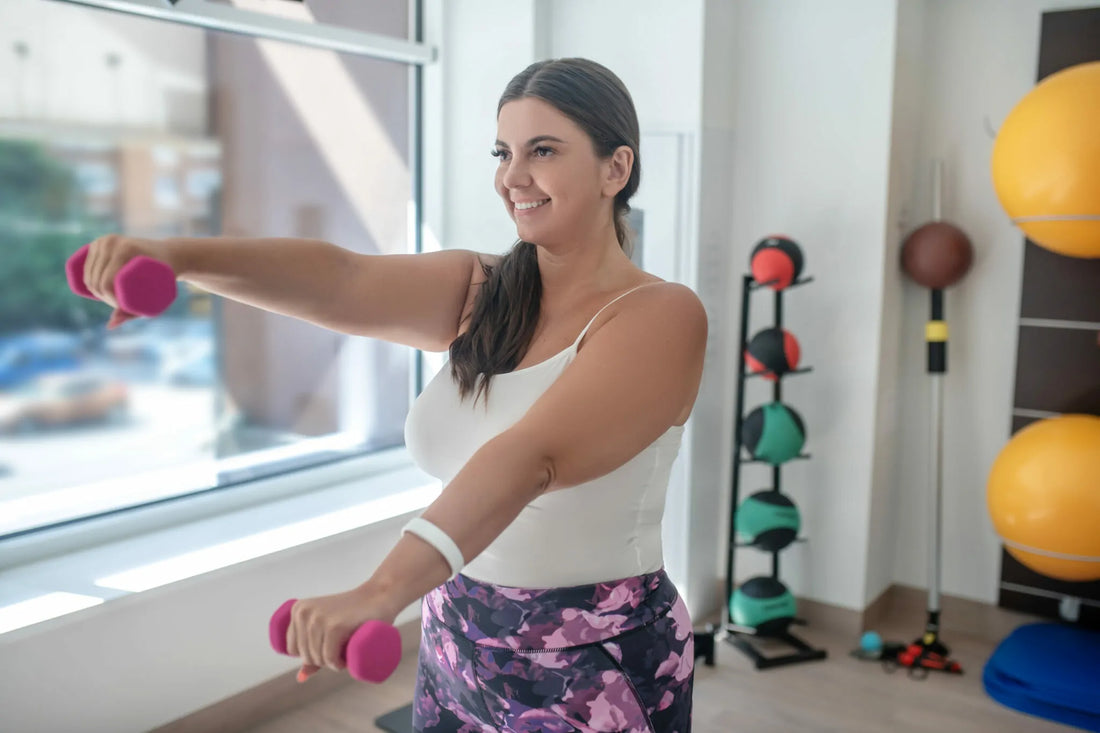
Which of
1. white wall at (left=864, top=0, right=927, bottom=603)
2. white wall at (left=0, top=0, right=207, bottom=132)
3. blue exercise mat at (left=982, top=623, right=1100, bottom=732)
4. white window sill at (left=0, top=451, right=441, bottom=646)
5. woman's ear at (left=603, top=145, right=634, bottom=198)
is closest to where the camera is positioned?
woman's ear at (left=603, top=145, right=634, bottom=198)

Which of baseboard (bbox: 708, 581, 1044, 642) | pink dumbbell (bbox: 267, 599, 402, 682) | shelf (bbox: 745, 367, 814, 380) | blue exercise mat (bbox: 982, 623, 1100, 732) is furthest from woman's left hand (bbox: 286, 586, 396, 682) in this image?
baseboard (bbox: 708, 581, 1044, 642)

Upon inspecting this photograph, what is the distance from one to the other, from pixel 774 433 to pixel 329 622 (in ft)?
7.97

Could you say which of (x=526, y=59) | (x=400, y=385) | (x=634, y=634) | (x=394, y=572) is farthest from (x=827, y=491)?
(x=394, y=572)

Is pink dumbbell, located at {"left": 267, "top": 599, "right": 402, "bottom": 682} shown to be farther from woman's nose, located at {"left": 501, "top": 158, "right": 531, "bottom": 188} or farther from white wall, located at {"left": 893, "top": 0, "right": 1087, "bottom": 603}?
white wall, located at {"left": 893, "top": 0, "right": 1087, "bottom": 603}

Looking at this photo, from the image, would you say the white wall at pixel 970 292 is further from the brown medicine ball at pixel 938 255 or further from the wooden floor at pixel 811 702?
the wooden floor at pixel 811 702

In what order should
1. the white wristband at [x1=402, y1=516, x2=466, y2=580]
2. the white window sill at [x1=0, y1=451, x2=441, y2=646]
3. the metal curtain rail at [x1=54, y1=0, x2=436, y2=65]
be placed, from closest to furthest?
the white wristband at [x1=402, y1=516, x2=466, y2=580], the white window sill at [x1=0, y1=451, x2=441, y2=646], the metal curtain rail at [x1=54, y1=0, x2=436, y2=65]

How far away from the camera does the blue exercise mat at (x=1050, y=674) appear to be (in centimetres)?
272

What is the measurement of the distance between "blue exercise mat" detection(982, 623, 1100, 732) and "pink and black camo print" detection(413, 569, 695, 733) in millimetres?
1992

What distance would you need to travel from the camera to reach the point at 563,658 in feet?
3.80

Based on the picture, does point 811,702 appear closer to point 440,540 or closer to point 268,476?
point 268,476

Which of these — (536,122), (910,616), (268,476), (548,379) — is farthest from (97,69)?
(910,616)

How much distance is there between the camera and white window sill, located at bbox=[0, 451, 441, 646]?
6.79ft

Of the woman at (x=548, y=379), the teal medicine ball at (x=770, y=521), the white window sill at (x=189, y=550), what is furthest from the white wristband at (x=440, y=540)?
the teal medicine ball at (x=770, y=521)

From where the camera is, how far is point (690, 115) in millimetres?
3135
